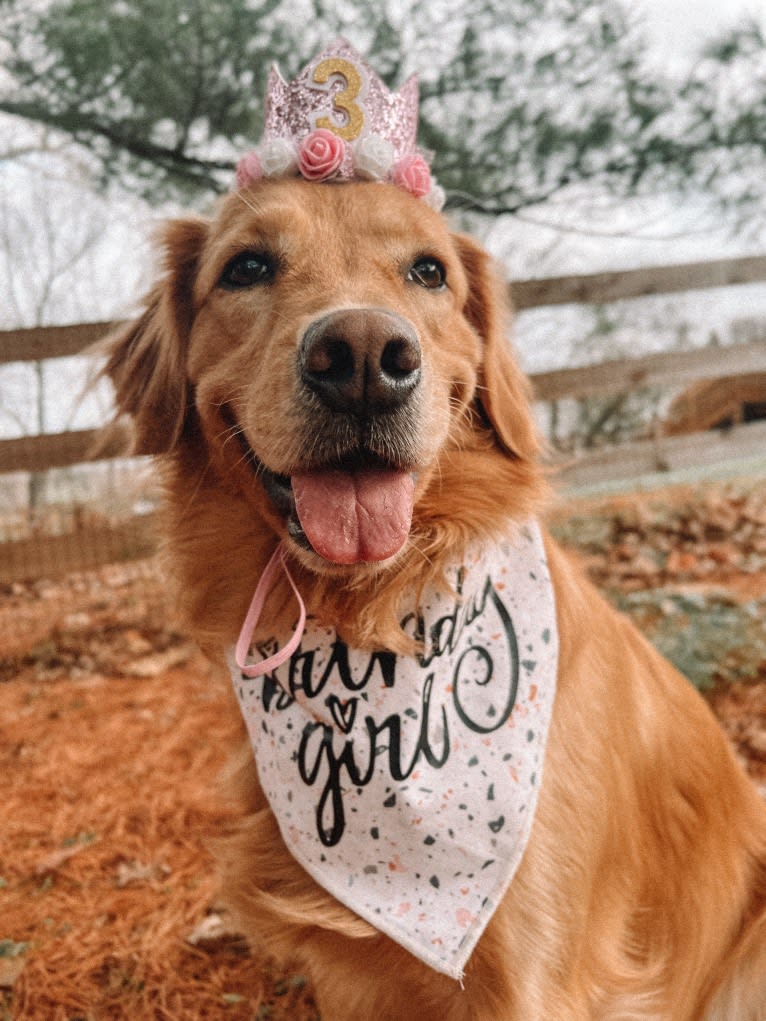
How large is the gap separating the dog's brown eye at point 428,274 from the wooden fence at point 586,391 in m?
2.37

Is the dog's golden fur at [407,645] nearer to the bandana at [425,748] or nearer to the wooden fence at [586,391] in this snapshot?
the bandana at [425,748]

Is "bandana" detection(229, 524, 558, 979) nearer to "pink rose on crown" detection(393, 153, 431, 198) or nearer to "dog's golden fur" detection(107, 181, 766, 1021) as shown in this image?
"dog's golden fur" detection(107, 181, 766, 1021)

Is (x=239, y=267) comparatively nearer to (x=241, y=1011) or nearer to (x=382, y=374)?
(x=382, y=374)

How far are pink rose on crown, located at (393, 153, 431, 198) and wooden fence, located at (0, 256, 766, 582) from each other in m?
2.36

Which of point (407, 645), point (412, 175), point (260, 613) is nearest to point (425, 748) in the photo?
point (407, 645)

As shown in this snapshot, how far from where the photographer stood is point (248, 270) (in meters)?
1.98

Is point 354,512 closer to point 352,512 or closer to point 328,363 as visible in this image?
point 352,512

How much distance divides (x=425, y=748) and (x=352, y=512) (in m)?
0.56

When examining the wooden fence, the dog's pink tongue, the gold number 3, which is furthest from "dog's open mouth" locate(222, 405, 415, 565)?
the wooden fence

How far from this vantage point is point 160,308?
2199mm

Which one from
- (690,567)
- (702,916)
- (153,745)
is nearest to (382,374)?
(702,916)

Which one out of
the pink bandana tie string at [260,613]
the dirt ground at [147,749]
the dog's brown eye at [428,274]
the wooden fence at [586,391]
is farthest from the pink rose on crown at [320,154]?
the wooden fence at [586,391]

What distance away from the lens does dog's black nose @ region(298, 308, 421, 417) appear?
1.44 meters

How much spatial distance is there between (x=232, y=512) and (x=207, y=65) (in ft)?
9.90
